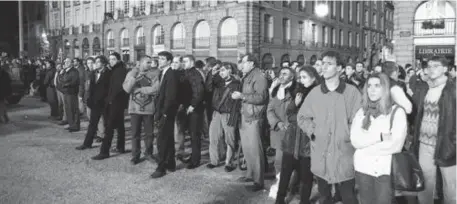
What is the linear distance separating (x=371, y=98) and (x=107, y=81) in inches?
220

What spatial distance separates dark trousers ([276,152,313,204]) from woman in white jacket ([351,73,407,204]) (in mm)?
864

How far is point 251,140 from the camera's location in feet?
18.4

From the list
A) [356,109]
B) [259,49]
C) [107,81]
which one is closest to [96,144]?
[107,81]

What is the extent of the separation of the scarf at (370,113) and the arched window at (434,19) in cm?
1556

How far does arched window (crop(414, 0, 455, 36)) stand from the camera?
16977 mm

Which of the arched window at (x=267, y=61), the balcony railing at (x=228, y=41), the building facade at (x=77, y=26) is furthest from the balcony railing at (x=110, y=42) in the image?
the arched window at (x=267, y=61)

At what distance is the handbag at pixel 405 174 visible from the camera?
→ 3340 mm

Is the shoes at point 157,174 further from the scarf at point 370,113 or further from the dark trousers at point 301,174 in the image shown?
the scarf at point 370,113

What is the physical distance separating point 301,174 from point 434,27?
15549 mm

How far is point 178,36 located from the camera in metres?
32.7

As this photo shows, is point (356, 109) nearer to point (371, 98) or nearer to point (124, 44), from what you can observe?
point (371, 98)

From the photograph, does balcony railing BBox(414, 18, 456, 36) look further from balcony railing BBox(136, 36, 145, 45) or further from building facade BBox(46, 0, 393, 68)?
balcony railing BBox(136, 36, 145, 45)

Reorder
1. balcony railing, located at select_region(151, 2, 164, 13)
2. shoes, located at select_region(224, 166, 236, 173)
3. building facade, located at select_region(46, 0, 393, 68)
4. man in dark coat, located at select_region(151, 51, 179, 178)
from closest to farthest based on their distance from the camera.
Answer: man in dark coat, located at select_region(151, 51, 179, 178)
shoes, located at select_region(224, 166, 236, 173)
building facade, located at select_region(46, 0, 393, 68)
balcony railing, located at select_region(151, 2, 164, 13)

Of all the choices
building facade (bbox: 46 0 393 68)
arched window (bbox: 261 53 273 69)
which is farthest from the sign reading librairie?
arched window (bbox: 261 53 273 69)
